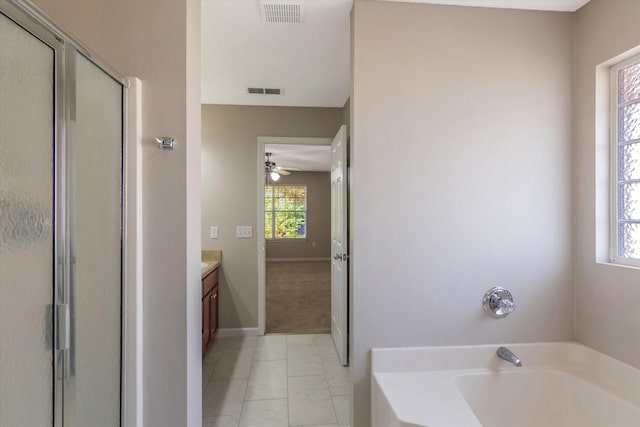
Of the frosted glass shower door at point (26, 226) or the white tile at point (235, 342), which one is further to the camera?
the white tile at point (235, 342)

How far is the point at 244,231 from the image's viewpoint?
10.4ft

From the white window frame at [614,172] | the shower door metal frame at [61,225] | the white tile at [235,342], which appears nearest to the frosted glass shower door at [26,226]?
the shower door metal frame at [61,225]

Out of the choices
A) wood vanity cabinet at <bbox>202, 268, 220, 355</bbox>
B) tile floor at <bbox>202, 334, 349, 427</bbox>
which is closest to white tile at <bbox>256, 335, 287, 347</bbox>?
tile floor at <bbox>202, 334, 349, 427</bbox>

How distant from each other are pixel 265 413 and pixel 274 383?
34 cm

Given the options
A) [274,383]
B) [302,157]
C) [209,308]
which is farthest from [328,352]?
[302,157]

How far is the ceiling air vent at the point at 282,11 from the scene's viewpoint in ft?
5.25

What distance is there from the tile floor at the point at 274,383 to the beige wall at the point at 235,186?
44cm

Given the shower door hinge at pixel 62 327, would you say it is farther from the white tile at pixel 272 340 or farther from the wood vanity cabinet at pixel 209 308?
the white tile at pixel 272 340

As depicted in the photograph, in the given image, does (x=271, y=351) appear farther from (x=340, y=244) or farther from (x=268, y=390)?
(x=340, y=244)

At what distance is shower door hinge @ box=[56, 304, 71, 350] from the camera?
93cm

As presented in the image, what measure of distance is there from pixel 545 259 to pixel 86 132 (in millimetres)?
2309

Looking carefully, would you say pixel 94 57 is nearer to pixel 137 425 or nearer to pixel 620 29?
pixel 137 425

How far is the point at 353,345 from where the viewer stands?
62.2 inches

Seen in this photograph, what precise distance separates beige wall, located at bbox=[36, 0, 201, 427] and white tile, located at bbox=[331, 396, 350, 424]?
3.39ft
